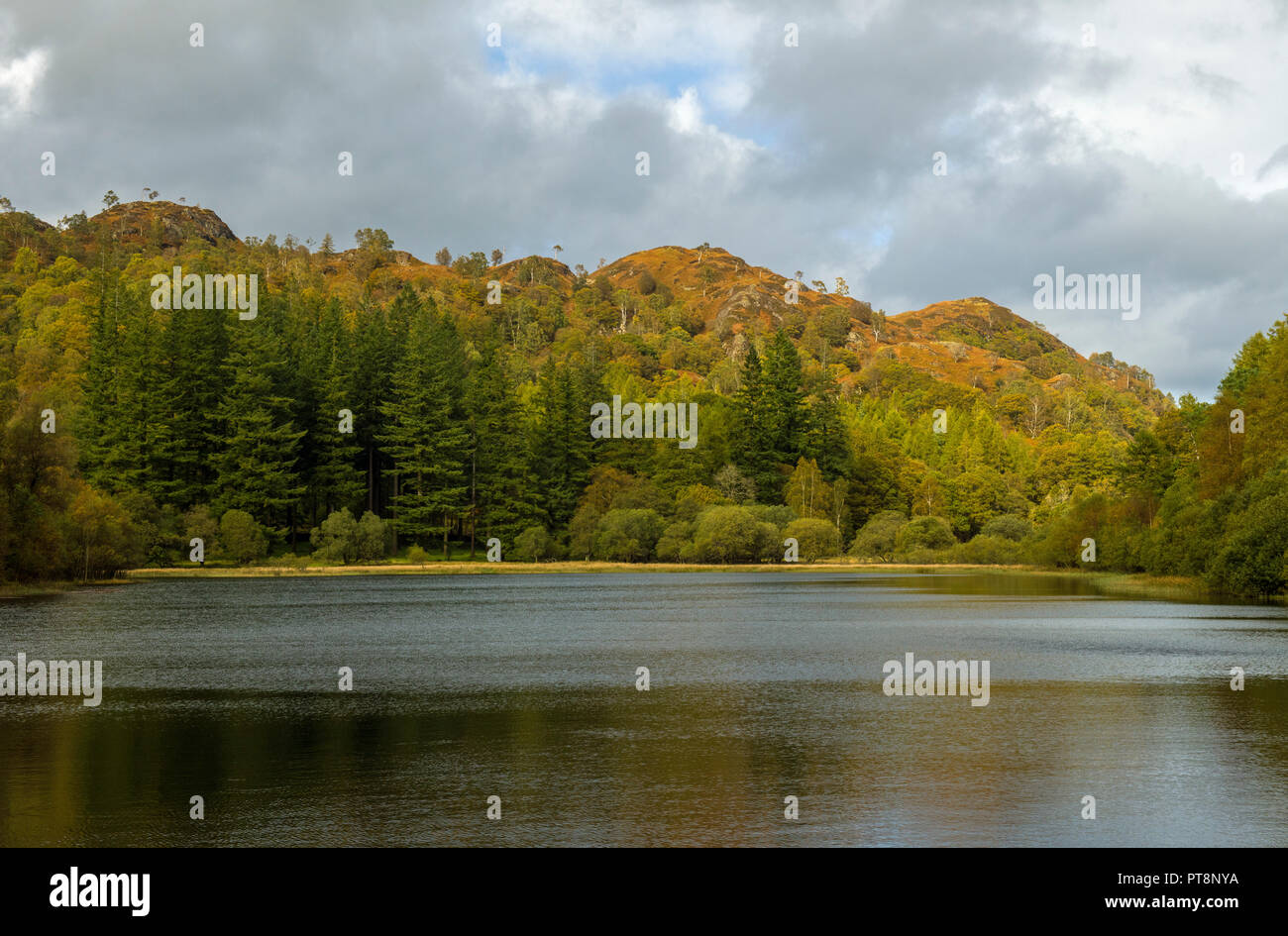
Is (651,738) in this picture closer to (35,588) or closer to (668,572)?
(35,588)

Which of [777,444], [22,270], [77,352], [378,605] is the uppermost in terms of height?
[22,270]

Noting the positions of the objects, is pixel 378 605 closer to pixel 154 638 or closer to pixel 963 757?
pixel 154 638

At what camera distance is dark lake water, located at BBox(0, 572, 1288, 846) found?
14031mm

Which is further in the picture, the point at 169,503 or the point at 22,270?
the point at 22,270

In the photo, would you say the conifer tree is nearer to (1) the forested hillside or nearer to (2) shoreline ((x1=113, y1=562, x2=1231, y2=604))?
(1) the forested hillside

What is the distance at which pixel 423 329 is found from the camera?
127938 mm

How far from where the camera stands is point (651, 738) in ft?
65.4

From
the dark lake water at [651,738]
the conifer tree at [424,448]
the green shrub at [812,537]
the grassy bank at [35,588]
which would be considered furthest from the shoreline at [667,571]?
the dark lake water at [651,738]

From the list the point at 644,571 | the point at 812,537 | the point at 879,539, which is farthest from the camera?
the point at 879,539

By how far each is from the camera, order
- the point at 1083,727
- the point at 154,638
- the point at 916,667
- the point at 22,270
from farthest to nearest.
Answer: the point at 22,270 < the point at 154,638 < the point at 916,667 < the point at 1083,727

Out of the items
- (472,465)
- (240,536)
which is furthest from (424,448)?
(240,536)

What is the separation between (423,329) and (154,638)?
91.8 metres
